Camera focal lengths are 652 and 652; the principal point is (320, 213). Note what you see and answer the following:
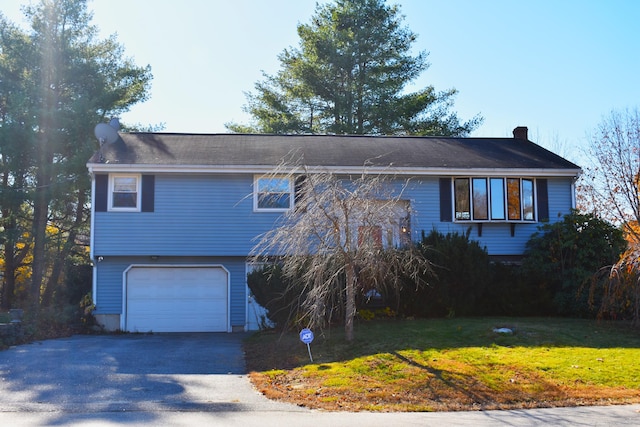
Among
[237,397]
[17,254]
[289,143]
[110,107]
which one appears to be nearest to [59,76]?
[110,107]

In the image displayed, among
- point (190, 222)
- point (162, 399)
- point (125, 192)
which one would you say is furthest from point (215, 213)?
point (162, 399)

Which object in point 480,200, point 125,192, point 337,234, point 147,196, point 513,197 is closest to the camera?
point 337,234

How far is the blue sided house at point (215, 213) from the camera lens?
1942cm

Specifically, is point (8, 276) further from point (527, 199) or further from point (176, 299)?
point (527, 199)

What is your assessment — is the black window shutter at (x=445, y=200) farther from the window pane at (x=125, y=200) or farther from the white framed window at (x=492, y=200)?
the window pane at (x=125, y=200)

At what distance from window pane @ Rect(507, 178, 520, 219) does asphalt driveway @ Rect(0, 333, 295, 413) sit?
30.7 ft

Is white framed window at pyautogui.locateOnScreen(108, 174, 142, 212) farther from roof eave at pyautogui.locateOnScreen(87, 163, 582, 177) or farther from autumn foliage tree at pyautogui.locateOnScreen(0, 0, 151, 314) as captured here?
autumn foliage tree at pyautogui.locateOnScreen(0, 0, 151, 314)

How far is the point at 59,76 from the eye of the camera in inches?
1044

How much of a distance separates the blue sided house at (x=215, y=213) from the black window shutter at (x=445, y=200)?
31mm

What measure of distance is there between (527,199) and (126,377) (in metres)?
13.7

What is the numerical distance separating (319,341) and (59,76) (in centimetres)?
1840

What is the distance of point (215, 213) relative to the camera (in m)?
19.7

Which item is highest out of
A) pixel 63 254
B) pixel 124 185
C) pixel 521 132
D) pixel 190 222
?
pixel 521 132

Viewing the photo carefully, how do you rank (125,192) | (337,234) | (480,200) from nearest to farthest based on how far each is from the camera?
(337,234)
(125,192)
(480,200)
